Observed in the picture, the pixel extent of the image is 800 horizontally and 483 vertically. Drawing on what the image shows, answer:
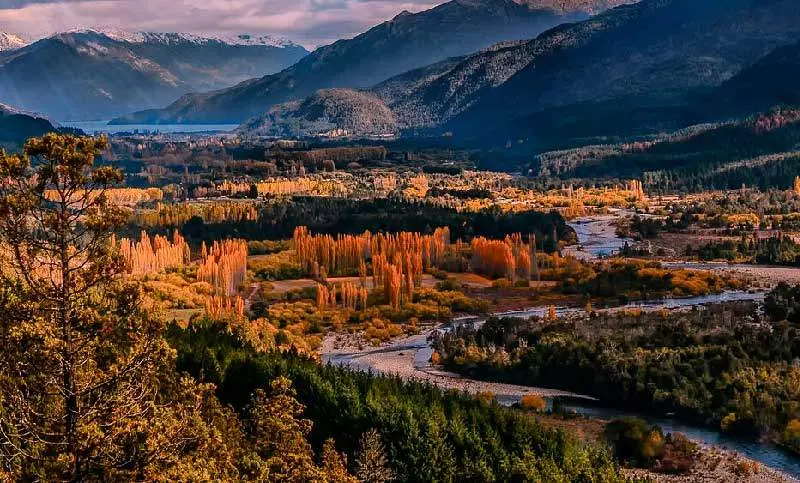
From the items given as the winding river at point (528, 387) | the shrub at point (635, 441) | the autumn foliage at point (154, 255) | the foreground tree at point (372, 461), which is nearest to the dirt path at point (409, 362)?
the winding river at point (528, 387)

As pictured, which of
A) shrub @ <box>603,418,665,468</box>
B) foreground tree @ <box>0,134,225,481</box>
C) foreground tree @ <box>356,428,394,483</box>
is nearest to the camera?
foreground tree @ <box>0,134,225,481</box>

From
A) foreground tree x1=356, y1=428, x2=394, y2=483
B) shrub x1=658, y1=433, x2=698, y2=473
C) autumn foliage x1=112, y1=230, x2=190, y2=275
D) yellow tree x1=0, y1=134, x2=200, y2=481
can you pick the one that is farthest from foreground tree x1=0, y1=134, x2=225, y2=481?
autumn foliage x1=112, y1=230, x2=190, y2=275

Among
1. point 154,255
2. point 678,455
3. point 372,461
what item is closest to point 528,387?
point 678,455

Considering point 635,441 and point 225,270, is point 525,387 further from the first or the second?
point 225,270

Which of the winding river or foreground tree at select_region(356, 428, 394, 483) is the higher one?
foreground tree at select_region(356, 428, 394, 483)

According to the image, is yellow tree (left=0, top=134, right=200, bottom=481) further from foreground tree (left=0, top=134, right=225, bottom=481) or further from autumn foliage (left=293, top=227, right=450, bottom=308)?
autumn foliage (left=293, top=227, right=450, bottom=308)

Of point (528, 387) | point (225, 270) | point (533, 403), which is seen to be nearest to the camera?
point (533, 403)

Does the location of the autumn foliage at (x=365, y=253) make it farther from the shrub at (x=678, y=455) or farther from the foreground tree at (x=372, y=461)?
the foreground tree at (x=372, y=461)
